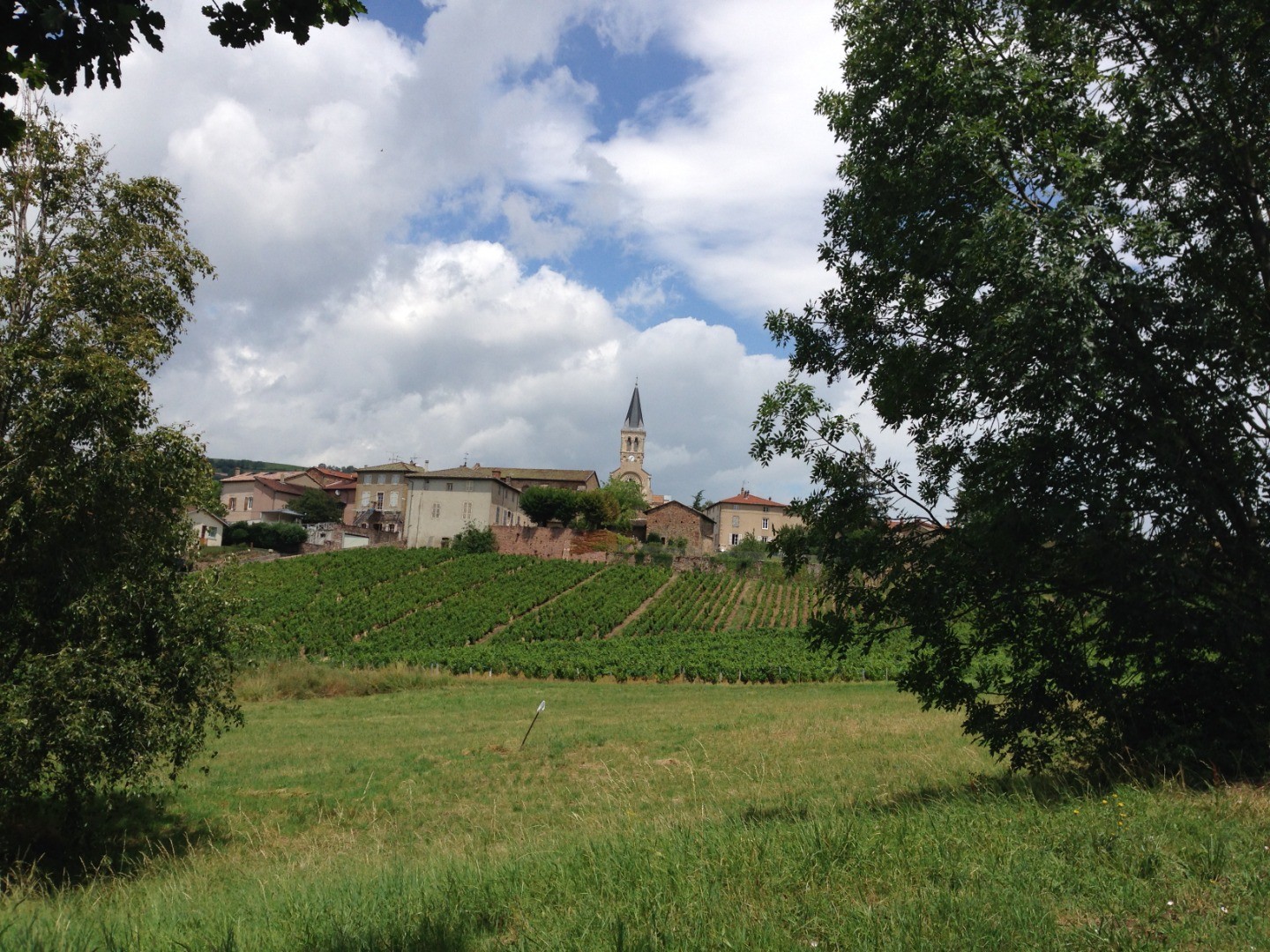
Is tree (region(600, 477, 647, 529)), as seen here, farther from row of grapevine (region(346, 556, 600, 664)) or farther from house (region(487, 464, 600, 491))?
row of grapevine (region(346, 556, 600, 664))

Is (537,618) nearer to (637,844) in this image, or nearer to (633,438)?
(637,844)

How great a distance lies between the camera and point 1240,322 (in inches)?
320

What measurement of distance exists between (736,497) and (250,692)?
8838 centimetres

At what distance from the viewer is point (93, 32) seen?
3.99 metres

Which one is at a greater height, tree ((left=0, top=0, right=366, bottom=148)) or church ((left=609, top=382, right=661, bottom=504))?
church ((left=609, top=382, right=661, bottom=504))

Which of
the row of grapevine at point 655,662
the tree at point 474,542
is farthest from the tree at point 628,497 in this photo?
the row of grapevine at point 655,662

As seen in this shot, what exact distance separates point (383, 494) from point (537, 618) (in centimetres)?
5094

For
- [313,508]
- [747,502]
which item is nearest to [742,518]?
[747,502]

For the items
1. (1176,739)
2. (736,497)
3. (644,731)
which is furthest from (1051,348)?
(736,497)

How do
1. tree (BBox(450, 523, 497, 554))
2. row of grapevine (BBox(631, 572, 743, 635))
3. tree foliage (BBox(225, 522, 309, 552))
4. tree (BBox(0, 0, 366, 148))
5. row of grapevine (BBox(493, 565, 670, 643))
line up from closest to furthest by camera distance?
tree (BBox(0, 0, 366, 148)) → row of grapevine (BBox(493, 565, 670, 643)) → row of grapevine (BBox(631, 572, 743, 635)) → tree (BBox(450, 523, 497, 554)) → tree foliage (BBox(225, 522, 309, 552))

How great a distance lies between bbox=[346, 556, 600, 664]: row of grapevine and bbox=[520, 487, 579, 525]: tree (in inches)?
577

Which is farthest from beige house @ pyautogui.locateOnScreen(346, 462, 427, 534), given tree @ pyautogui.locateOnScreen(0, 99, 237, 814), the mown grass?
the mown grass

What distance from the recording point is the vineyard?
42469 mm

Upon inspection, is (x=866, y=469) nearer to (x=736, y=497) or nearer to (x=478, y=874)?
(x=478, y=874)
